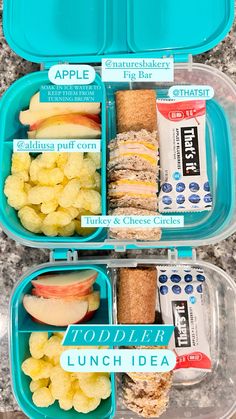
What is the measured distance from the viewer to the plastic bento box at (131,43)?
0.99m

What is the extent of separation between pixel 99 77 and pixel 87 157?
166 millimetres

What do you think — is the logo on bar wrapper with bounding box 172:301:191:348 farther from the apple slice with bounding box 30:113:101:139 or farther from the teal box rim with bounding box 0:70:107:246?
the apple slice with bounding box 30:113:101:139

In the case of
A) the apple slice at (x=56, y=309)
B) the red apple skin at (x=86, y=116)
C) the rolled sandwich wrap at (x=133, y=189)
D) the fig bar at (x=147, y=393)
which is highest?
the red apple skin at (x=86, y=116)

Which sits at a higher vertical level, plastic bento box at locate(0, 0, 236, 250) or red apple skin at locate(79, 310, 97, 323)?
plastic bento box at locate(0, 0, 236, 250)

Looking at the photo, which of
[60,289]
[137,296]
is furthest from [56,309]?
[137,296]

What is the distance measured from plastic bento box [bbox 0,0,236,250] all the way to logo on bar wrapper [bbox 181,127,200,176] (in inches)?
2.6

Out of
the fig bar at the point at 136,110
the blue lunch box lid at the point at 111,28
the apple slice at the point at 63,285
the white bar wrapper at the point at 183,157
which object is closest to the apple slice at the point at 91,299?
the apple slice at the point at 63,285

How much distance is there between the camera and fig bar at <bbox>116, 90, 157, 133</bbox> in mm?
989

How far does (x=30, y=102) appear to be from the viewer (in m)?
1.00

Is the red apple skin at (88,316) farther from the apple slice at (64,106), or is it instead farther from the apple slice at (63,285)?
the apple slice at (64,106)

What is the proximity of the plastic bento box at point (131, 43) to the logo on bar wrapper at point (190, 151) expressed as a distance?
67 mm

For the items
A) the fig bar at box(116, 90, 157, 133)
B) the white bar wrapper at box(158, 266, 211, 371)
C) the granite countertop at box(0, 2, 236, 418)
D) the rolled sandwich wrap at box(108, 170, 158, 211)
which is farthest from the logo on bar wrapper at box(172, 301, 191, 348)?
the fig bar at box(116, 90, 157, 133)

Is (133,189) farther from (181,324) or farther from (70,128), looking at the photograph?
(181,324)

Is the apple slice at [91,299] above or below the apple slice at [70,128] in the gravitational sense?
below
